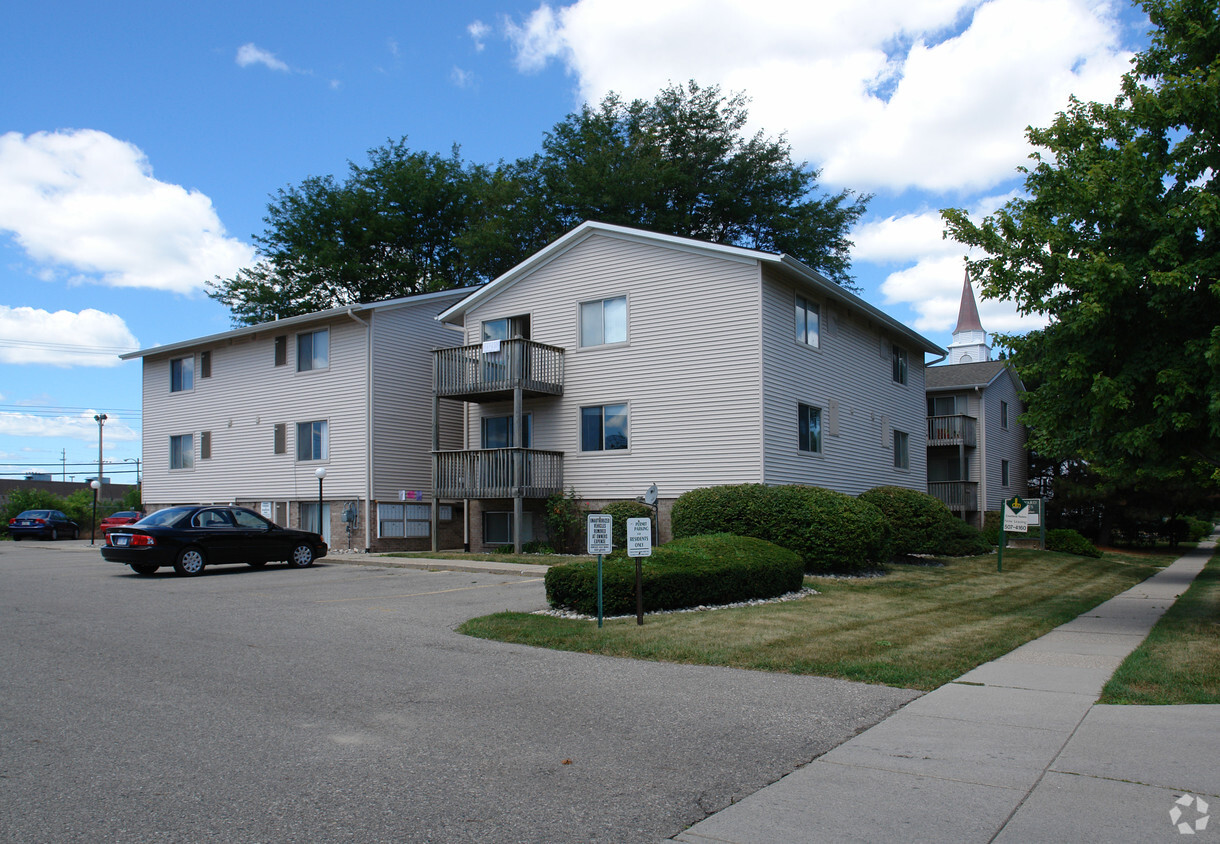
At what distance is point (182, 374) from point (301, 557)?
15.9 meters

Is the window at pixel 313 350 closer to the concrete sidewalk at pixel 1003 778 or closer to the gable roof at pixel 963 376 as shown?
the gable roof at pixel 963 376

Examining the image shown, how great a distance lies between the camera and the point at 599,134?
38688mm

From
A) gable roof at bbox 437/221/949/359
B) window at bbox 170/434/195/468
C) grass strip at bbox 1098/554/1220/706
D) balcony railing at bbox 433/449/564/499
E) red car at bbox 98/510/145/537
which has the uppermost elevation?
gable roof at bbox 437/221/949/359

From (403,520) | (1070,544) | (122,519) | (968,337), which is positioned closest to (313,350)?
(403,520)

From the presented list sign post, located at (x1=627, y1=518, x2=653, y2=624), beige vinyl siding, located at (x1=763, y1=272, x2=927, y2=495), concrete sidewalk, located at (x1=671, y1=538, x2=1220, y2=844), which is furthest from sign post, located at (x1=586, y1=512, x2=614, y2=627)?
beige vinyl siding, located at (x1=763, y1=272, x2=927, y2=495)

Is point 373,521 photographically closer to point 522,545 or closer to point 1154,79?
point 522,545

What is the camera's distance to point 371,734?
19.9 feet

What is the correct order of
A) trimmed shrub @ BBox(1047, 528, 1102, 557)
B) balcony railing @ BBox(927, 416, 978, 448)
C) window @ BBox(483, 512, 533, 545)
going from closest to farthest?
window @ BBox(483, 512, 533, 545) < trimmed shrub @ BBox(1047, 528, 1102, 557) < balcony railing @ BBox(927, 416, 978, 448)

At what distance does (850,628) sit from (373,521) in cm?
1845

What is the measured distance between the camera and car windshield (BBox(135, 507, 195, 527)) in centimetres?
1827

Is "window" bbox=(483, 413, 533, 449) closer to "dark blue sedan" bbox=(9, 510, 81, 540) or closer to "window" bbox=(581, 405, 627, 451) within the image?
"window" bbox=(581, 405, 627, 451)

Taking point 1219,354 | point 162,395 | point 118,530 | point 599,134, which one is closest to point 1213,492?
point 599,134

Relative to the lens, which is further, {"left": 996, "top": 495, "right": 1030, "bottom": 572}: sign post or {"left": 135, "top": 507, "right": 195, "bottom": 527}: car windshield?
{"left": 996, "top": 495, "right": 1030, "bottom": 572}: sign post

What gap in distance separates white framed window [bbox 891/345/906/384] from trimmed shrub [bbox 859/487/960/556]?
6659 mm
